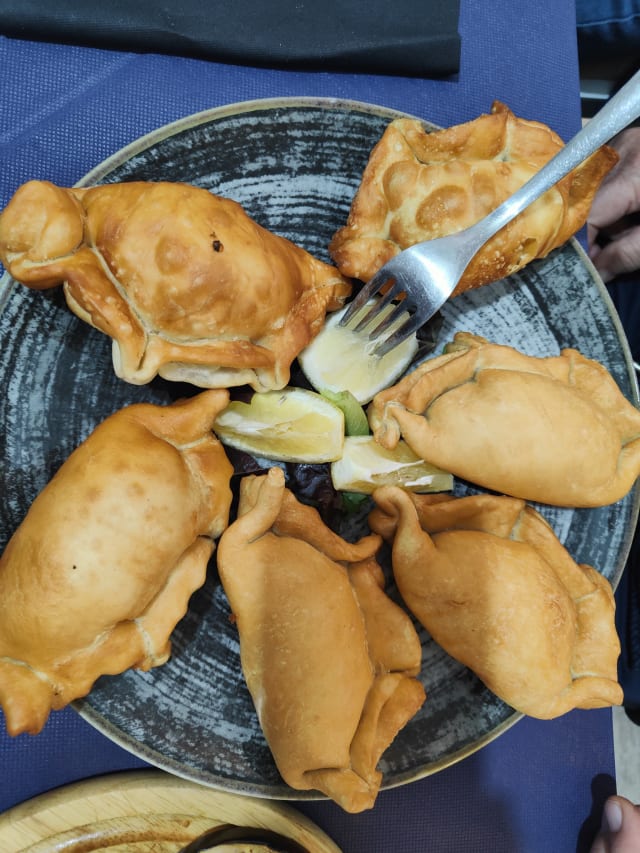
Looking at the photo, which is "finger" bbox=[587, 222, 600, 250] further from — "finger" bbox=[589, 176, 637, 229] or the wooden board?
the wooden board

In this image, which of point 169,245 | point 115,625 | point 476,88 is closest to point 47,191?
point 169,245

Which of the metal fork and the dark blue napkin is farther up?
the dark blue napkin

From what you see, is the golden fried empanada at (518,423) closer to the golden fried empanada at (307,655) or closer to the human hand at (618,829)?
the golden fried empanada at (307,655)

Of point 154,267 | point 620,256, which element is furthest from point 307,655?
point 620,256

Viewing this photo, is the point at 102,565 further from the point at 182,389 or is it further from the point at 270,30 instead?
the point at 270,30

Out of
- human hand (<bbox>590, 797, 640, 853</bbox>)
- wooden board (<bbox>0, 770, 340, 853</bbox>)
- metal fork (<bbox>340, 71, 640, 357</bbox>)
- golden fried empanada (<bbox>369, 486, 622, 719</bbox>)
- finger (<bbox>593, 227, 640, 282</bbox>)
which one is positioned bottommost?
human hand (<bbox>590, 797, 640, 853</bbox>)

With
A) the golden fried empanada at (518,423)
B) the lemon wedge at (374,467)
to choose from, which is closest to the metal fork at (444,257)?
the golden fried empanada at (518,423)

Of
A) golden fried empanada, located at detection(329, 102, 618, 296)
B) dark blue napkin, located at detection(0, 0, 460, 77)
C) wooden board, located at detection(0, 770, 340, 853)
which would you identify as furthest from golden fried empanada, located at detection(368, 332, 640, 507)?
wooden board, located at detection(0, 770, 340, 853)
